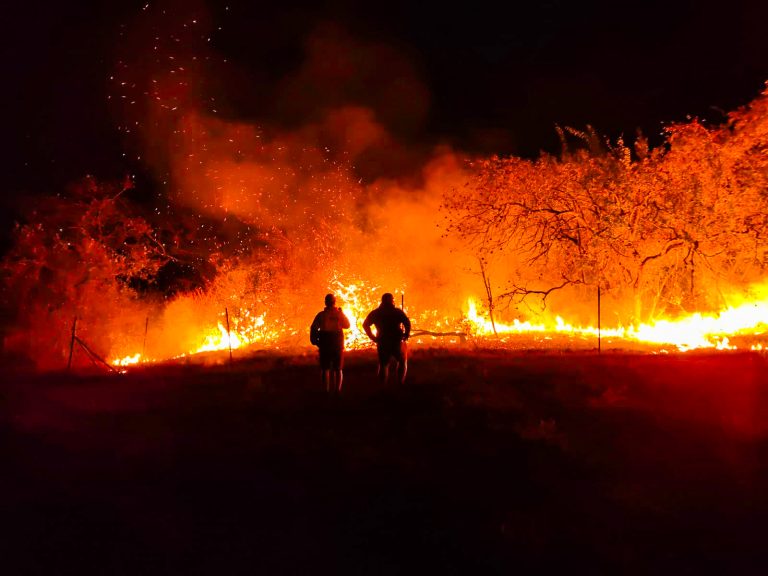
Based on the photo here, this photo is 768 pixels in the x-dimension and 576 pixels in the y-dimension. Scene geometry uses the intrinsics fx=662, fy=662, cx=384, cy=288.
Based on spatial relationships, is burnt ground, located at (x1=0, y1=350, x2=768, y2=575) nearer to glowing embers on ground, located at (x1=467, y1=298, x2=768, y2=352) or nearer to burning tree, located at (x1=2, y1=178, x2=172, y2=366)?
glowing embers on ground, located at (x1=467, y1=298, x2=768, y2=352)

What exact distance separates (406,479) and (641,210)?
40.2 feet

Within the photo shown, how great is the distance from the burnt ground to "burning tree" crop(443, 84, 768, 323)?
6.06 meters

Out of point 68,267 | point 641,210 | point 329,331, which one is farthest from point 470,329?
point 68,267

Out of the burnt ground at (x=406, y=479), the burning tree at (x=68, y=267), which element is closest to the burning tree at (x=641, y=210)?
the burnt ground at (x=406, y=479)

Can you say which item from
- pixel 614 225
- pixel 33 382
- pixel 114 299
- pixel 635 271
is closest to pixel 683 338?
pixel 635 271

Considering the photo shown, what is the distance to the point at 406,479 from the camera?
5.92 meters

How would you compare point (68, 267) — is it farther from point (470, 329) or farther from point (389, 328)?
point (389, 328)

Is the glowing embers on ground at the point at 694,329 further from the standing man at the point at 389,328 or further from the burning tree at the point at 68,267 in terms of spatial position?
Result: the burning tree at the point at 68,267

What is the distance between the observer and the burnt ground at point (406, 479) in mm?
4496

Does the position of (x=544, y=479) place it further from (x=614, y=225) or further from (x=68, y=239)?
(x=68, y=239)

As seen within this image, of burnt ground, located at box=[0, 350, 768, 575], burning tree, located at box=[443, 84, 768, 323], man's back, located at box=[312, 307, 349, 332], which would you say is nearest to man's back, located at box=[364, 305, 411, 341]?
man's back, located at box=[312, 307, 349, 332]

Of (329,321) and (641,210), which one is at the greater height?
(641,210)

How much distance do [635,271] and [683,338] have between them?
2.07 metres

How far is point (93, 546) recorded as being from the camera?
4.75 metres
